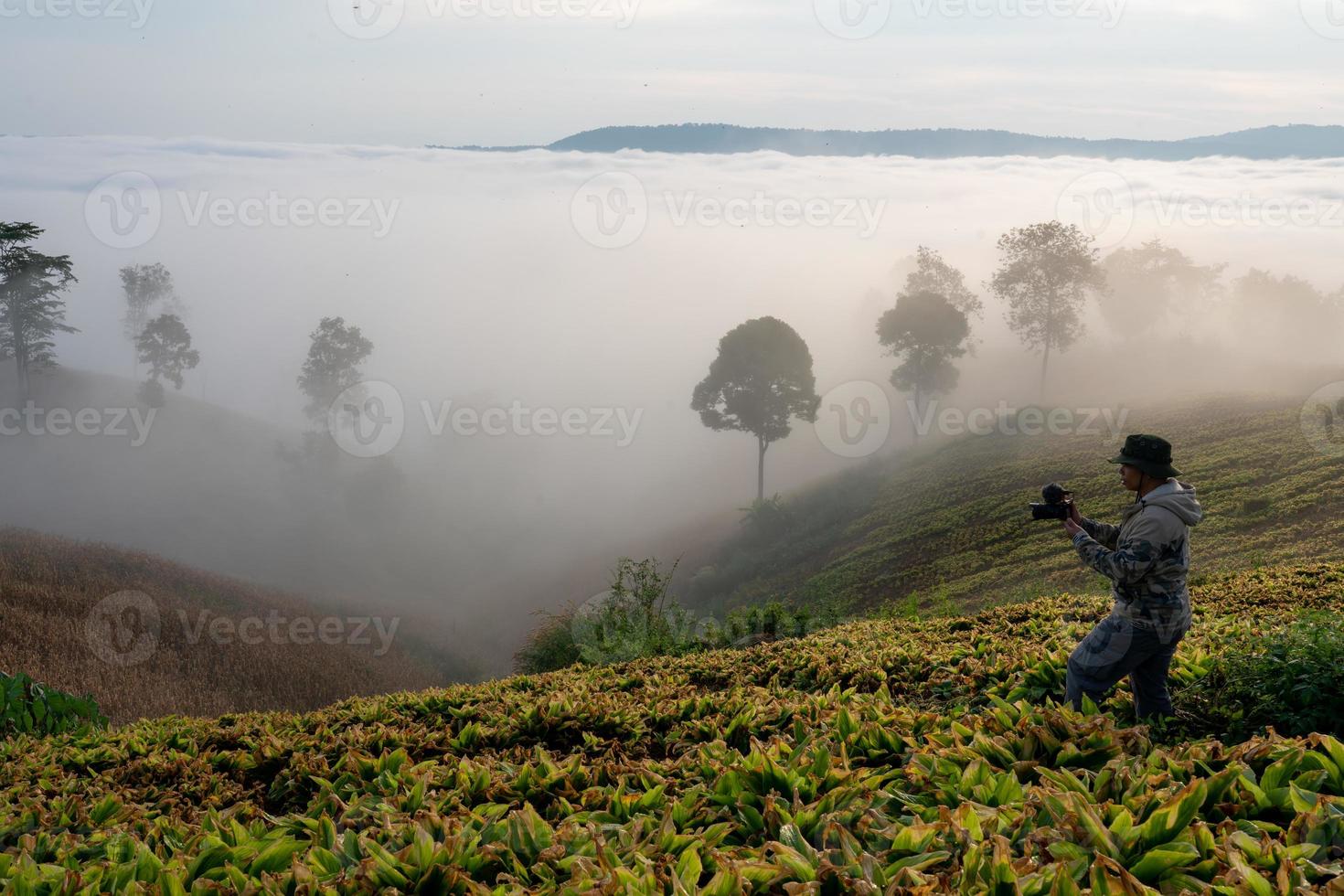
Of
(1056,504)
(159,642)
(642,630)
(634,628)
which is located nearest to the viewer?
(1056,504)

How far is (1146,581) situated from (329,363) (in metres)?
80.7

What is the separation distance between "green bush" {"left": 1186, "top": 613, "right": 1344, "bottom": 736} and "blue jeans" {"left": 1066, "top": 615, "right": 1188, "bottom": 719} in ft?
1.37

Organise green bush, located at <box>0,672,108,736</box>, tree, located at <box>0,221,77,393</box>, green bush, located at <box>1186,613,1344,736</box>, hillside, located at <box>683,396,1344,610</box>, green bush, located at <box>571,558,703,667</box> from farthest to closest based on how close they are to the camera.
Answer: tree, located at <box>0,221,77,393</box> → hillside, located at <box>683,396,1344,610</box> → green bush, located at <box>571,558,703,667</box> → green bush, located at <box>0,672,108,736</box> → green bush, located at <box>1186,613,1344,736</box>

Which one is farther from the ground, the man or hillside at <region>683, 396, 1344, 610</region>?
the man

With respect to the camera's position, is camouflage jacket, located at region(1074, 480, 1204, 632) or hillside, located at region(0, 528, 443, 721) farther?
hillside, located at region(0, 528, 443, 721)

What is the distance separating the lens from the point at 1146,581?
6258 millimetres

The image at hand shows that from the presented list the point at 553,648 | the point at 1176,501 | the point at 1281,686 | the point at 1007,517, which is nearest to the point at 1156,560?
the point at 1176,501

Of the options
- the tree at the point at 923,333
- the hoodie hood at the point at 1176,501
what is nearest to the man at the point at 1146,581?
the hoodie hood at the point at 1176,501

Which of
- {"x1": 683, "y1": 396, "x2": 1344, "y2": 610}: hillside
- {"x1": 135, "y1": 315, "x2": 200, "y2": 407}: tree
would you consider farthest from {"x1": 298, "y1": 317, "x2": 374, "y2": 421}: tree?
{"x1": 683, "y1": 396, "x2": 1344, "y2": 610}: hillside

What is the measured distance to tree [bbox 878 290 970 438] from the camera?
216 feet

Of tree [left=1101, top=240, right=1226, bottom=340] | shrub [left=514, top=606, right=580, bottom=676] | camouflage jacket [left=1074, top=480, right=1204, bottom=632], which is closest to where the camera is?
camouflage jacket [left=1074, top=480, right=1204, bottom=632]

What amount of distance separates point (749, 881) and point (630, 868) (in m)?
0.62

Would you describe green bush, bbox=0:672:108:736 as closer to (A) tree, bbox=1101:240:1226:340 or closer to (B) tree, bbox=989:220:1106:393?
(B) tree, bbox=989:220:1106:393

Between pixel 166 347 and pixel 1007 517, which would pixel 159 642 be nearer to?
pixel 1007 517
